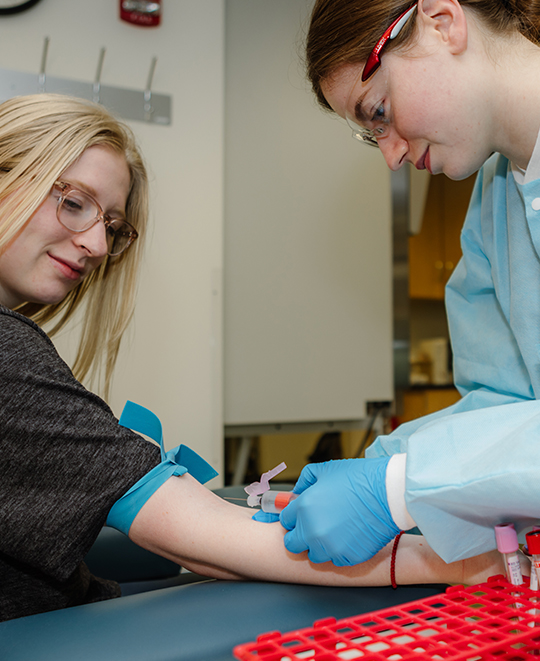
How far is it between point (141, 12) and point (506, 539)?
1.95 metres

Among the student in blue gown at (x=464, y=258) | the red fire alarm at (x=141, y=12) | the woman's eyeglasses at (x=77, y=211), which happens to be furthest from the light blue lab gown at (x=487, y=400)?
the red fire alarm at (x=141, y=12)

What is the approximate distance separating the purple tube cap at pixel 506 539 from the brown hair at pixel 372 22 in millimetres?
669

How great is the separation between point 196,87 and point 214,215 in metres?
0.47

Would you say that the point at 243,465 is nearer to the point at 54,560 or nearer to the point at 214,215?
the point at 214,215

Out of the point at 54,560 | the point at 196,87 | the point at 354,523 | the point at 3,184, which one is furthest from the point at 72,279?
the point at 196,87

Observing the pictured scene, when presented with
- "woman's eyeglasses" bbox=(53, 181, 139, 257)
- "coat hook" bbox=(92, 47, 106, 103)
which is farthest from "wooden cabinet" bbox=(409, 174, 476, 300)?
"woman's eyeglasses" bbox=(53, 181, 139, 257)

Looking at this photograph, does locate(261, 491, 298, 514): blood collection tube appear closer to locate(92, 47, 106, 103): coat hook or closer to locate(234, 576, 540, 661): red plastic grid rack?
locate(234, 576, 540, 661): red plastic grid rack

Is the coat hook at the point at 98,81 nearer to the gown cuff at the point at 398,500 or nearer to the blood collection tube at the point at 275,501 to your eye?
the blood collection tube at the point at 275,501

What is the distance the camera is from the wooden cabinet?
13.7 ft

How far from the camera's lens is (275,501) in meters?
0.85

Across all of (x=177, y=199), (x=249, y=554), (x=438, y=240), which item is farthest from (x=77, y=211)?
(x=438, y=240)

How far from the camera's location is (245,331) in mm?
2115

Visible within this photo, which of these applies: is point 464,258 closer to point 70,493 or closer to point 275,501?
point 275,501

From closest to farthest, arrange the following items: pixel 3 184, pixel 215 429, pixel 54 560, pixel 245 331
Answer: pixel 54 560, pixel 3 184, pixel 215 429, pixel 245 331
